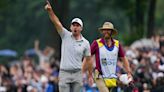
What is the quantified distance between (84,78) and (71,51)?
371 inches

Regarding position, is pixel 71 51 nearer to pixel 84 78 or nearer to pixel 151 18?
pixel 84 78

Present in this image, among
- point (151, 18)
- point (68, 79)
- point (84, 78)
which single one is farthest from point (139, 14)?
point (68, 79)

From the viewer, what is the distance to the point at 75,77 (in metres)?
21.2

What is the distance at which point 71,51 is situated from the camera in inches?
827

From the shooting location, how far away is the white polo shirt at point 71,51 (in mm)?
20984

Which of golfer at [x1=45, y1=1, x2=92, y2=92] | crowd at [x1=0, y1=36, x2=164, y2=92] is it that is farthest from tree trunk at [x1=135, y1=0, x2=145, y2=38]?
golfer at [x1=45, y1=1, x2=92, y2=92]

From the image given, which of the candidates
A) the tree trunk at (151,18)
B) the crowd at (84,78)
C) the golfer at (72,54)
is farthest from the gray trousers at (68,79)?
the tree trunk at (151,18)

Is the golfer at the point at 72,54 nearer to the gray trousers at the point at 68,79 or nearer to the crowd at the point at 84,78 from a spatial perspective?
the gray trousers at the point at 68,79

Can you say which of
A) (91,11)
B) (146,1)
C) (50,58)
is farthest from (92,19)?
(50,58)

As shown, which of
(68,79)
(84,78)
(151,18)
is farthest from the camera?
(151,18)

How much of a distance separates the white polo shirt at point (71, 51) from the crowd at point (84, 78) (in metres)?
4.23

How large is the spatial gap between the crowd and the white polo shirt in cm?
423

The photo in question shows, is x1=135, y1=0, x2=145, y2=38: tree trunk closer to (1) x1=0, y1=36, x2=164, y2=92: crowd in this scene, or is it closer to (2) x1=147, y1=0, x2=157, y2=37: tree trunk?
(2) x1=147, y1=0, x2=157, y2=37: tree trunk

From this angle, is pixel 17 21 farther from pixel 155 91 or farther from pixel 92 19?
pixel 155 91
